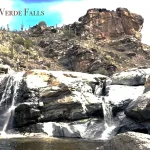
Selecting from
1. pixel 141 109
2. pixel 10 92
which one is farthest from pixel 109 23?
pixel 141 109

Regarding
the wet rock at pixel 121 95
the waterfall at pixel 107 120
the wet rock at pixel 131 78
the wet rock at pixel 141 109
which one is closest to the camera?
the wet rock at pixel 141 109

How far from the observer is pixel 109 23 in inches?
5226

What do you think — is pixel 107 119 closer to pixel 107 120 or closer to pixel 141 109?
pixel 107 120

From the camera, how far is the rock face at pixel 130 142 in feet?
66.0

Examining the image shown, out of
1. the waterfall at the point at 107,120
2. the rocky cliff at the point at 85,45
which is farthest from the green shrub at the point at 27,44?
the waterfall at the point at 107,120

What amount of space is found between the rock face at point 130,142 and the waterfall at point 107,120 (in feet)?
84.1

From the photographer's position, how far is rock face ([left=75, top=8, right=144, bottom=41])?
429ft

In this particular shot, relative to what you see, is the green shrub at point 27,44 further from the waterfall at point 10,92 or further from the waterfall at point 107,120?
the waterfall at point 107,120

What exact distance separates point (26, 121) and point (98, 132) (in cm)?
942

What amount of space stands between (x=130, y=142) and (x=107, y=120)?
2952 centimetres

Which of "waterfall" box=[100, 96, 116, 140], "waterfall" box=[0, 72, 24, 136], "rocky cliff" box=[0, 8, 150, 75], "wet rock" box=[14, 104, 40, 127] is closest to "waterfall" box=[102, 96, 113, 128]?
"waterfall" box=[100, 96, 116, 140]

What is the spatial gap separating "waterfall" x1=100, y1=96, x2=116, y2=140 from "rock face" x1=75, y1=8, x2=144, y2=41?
7932cm

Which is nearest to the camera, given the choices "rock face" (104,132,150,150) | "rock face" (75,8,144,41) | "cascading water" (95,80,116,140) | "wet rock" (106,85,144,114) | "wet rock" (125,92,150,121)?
"rock face" (104,132,150,150)

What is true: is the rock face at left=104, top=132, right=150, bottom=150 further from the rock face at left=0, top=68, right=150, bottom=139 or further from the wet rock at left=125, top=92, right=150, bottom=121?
the rock face at left=0, top=68, right=150, bottom=139
